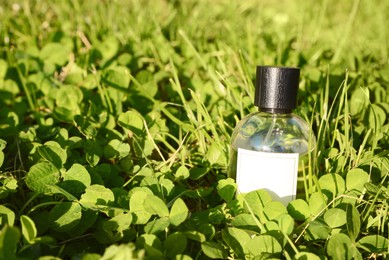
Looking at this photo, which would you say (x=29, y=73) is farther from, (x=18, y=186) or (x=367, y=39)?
(x=367, y=39)

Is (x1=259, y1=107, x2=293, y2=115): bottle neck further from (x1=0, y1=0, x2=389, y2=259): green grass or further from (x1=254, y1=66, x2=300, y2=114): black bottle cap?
(x1=0, y1=0, x2=389, y2=259): green grass

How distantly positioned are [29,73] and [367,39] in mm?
2052

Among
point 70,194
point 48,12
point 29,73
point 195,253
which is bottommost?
point 195,253

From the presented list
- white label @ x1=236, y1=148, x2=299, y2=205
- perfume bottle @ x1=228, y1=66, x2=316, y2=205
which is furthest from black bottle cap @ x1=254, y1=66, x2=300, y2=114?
white label @ x1=236, y1=148, x2=299, y2=205

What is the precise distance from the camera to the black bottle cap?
1.17m

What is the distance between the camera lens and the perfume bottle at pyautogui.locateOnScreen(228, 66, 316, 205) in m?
1.16

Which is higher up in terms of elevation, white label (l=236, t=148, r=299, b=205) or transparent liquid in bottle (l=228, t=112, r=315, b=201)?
transparent liquid in bottle (l=228, t=112, r=315, b=201)

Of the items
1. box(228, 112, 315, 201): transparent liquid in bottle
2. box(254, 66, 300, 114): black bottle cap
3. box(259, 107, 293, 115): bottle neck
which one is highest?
box(254, 66, 300, 114): black bottle cap

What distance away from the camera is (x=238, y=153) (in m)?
1.20

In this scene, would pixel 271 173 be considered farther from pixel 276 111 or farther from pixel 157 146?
pixel 157 146

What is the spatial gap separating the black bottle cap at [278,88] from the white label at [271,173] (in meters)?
0.14

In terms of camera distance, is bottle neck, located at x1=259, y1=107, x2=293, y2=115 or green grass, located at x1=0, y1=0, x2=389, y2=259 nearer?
green grass, located at x1=0, y1=0, x2=389, y2=259

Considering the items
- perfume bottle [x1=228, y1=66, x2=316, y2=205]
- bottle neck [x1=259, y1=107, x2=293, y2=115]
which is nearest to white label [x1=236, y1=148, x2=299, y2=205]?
perfume bottle [x1=228, y1=66, x2=316, y2=205]

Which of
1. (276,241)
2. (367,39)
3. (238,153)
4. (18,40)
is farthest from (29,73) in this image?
(367,39)
